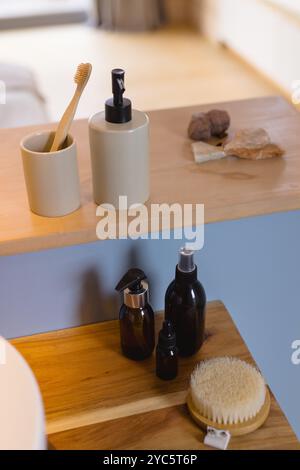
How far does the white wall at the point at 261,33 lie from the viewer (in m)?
3.33

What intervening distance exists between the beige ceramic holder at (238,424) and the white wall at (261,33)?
2834 millimetres

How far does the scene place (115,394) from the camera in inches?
31.9

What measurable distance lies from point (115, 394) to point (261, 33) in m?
3.27

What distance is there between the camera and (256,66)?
150 inches

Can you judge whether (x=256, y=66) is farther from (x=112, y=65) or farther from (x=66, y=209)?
(x=66, y=209)

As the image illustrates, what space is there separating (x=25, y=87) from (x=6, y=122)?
0.37m

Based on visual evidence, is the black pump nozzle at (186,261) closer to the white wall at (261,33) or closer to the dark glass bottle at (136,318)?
the dark glass bottle at (136,318)

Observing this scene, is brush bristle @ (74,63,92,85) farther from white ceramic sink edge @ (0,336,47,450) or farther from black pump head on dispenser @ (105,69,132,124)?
white ceramic sink edge @ (0,336,47,450)

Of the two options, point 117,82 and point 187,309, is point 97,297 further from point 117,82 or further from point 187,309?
point 117,82

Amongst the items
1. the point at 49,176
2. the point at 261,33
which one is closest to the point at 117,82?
the point at 49,176

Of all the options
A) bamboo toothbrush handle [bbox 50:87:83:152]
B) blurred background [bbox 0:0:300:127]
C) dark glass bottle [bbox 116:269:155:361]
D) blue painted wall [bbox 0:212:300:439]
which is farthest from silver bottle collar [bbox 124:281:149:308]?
blurred background [bbox 0:0:300:127]

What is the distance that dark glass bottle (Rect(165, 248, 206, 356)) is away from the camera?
822 millimetres

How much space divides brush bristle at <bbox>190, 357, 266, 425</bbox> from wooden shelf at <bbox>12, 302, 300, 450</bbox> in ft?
0.10
